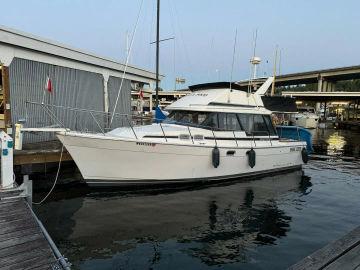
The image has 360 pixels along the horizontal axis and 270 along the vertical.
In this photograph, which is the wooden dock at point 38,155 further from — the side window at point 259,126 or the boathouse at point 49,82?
the side window at point 259,126

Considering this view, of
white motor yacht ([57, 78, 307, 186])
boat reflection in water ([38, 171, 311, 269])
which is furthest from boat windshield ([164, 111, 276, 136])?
boat reflection in water ([38, 171, 311, 269])

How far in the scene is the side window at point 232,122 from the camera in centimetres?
1359

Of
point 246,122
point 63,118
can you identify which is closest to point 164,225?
point 246,122

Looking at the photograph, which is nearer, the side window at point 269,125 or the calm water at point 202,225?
the calm water at point 202,225

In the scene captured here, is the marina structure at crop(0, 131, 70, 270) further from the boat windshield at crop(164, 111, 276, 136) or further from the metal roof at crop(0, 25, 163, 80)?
the boat windshield at crop(164, 111, 276, 136)

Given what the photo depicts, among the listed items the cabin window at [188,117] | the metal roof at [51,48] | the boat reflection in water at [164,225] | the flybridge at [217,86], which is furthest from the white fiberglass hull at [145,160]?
the metal roof at [51,48]

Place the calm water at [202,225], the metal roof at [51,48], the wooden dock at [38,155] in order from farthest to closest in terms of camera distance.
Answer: the metal roof at [51,48] → the wooden dock at [38,155] → the calm water at [202,225]

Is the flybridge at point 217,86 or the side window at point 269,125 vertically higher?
the flybridge at point 217,86

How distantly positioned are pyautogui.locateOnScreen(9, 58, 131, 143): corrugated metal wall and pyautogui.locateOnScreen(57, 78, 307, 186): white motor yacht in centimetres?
318

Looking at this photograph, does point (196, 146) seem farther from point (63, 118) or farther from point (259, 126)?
point (63, 118)

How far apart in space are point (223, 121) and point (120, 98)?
26.8 ft

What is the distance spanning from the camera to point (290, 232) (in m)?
8.62

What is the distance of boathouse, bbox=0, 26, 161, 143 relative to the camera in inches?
501

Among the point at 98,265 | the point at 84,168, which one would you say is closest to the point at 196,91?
the point at 84,168
